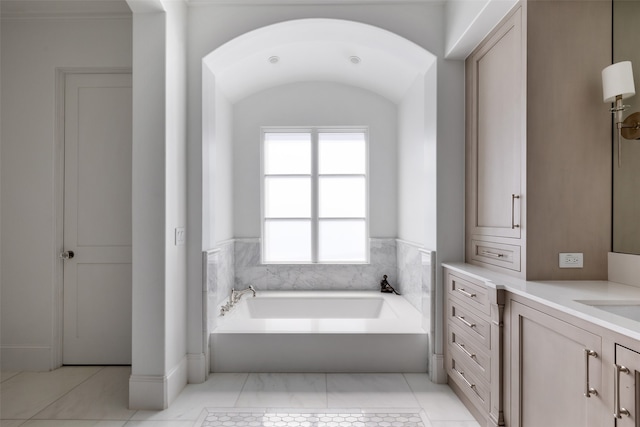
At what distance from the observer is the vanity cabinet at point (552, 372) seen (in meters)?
1.24

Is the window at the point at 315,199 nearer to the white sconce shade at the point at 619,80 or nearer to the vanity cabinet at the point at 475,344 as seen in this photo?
the vanity cabinet at the point at 475,344

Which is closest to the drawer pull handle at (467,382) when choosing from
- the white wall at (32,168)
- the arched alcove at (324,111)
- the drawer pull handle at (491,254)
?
the arched alcove at (324,111)

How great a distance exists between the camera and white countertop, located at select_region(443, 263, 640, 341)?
1147 mm

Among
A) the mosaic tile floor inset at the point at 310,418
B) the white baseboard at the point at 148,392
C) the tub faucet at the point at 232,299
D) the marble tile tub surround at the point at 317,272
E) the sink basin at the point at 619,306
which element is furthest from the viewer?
the marble tile tub surround at the point at 317,272

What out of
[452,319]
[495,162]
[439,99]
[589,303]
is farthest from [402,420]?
[439,99]

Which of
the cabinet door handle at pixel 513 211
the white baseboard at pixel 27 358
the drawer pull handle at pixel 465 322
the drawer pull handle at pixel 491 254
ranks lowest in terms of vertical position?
the white baseboard at pixel 27 358

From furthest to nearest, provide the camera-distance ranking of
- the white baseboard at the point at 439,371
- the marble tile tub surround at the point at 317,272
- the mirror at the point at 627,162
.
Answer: the marble tile tub surround at the point at 317,272
the white baseboard at the point at 439,371
the mirror at the point at 627,162

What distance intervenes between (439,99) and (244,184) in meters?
2.24

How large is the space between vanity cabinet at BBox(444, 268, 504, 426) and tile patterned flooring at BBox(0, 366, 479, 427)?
166 millimetres

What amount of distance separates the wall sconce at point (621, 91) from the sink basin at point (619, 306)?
2.78ft

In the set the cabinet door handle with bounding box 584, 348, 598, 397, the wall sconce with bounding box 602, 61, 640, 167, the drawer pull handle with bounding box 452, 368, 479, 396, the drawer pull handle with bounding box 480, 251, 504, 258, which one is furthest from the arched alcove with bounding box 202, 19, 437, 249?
the cabinet door handle with bounding box 584, 348, 598, 397

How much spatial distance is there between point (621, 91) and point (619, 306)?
38.4 inches

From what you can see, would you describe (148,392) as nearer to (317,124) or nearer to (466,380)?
(466,380)

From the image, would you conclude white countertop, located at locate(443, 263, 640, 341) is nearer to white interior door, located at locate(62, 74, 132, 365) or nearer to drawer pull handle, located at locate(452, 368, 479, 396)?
drawer pull handle, located at locate(452, 368, 479, 396)
